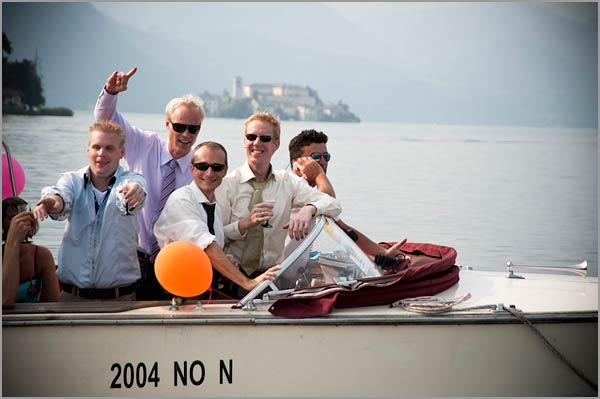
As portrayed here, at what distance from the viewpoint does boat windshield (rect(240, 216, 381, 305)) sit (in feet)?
18.4

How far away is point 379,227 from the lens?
1549 cm

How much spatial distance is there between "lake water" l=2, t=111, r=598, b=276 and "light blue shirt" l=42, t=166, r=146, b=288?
594cm

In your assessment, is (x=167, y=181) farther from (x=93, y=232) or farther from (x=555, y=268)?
(x=555, y=268)

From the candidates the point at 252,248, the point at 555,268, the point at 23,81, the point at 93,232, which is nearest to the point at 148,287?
the point at 93,232

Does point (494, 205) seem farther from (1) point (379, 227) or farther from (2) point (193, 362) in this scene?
(2) point (193, 362)

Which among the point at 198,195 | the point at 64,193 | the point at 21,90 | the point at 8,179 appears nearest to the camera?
the point at 64,193

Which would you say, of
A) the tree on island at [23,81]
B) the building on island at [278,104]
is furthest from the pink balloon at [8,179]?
the building on island at [278,104]

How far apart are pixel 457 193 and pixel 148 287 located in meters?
18.2

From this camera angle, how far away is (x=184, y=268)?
506 cm

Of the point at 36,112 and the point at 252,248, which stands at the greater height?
the point at 36,112

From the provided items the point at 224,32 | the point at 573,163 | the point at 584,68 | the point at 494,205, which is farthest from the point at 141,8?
the point at 494,205

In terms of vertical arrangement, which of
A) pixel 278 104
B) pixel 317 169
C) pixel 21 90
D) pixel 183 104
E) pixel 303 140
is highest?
pixel 278 104

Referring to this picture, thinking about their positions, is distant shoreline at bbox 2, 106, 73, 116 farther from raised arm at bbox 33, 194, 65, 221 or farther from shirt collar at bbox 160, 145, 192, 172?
raised arm at bbox 33, 194, 65, 221

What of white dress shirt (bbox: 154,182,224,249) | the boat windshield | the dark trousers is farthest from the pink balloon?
the boat windshield
